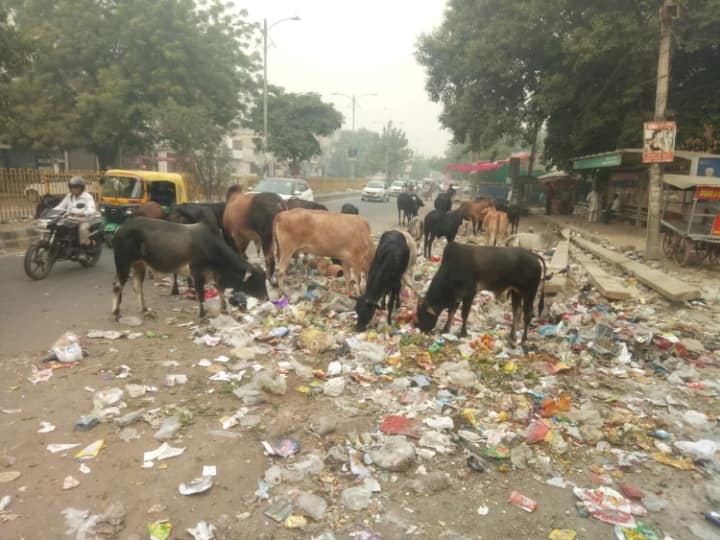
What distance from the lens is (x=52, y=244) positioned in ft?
26.6

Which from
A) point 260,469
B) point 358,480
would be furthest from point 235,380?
point 358,480

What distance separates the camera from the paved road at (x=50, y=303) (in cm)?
562

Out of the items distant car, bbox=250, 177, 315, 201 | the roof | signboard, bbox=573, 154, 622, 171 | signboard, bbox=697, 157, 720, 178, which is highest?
signboard, bbox=573, 154, 622, 171

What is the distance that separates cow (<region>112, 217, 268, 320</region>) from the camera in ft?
20.2

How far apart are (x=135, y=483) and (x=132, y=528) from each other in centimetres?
41

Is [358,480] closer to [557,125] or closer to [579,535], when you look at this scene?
[579,535]

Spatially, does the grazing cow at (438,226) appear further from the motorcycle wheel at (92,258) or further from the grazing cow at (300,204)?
the motorcycle wheel at (92,258)

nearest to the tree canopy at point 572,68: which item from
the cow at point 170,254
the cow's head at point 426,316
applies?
the cow's head at point 426,316

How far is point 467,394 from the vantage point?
15.3 feet

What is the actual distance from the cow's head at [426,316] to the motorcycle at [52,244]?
234 inches

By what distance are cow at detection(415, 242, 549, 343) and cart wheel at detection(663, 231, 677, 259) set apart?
683 cm

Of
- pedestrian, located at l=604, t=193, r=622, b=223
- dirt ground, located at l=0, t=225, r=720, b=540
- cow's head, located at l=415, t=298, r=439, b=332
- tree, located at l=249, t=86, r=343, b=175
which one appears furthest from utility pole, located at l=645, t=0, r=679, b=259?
tree, located at l=249, t=86, r=343, b=175

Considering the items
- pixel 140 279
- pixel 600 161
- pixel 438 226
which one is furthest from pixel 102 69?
pixel 600 161

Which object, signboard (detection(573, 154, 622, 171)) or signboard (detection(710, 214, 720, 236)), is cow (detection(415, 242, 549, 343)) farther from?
signboard (detection(573, 154, 622, 171))
